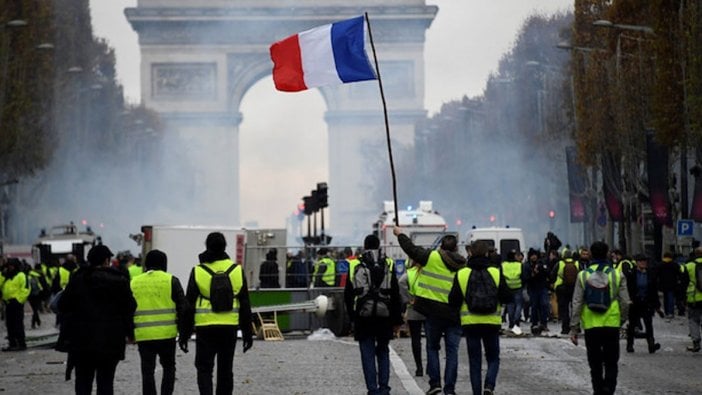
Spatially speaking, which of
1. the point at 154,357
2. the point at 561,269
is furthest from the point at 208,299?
the point at 561,269

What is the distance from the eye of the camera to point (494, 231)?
139ft

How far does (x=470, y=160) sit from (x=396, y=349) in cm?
7154

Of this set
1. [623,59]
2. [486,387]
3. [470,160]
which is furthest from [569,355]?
[470,160]

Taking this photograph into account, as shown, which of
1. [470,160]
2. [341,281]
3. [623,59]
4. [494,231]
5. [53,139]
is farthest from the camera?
[470,160]

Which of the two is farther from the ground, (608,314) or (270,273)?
(270,273)

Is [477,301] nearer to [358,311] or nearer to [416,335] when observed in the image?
[358,311]

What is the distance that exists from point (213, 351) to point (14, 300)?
13945 mm

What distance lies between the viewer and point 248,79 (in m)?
116

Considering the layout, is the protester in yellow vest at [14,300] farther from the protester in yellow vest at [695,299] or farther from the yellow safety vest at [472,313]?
the yellow safety vest at [472,313]

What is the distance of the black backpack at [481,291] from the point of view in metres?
17.0

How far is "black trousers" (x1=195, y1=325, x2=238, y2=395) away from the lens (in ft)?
52.1

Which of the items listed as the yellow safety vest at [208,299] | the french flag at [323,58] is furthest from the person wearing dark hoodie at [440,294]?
the french flag at [323,58]

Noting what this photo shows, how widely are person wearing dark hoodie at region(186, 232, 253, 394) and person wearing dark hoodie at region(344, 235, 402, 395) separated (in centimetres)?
148

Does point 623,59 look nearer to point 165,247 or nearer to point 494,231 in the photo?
point 494,231
